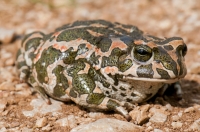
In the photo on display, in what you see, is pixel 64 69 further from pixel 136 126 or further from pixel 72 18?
pixel 72 18

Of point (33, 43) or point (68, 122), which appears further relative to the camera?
point (33, 43)

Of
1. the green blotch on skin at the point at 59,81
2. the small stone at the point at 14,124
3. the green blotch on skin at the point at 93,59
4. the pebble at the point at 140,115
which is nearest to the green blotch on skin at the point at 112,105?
the pebble at the point at 140,115

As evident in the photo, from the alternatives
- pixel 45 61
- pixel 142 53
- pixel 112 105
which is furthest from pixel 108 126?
pixel 45 61

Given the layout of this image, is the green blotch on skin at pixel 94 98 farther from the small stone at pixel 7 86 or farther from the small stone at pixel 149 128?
the small stone at pixel 7 86

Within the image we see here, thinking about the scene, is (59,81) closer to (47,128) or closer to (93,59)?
(93,59)

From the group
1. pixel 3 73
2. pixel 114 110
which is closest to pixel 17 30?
pixel 3 73

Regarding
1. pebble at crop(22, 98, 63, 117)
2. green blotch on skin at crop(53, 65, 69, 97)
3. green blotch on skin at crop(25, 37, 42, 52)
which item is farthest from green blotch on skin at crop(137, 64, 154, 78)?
green blotch on skin at crop(25, 37, 42, 52)

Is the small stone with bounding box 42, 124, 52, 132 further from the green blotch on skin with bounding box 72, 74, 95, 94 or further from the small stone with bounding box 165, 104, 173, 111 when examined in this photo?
the small stone with bounding box 165, 104, 173, 111
